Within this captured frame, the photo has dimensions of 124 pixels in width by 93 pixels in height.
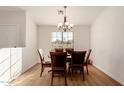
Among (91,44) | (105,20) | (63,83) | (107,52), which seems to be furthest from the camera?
(91,44)

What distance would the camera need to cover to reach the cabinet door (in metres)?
6.51

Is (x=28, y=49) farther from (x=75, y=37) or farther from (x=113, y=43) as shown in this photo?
(x=113, y=43)

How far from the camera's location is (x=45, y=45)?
933 centimetres

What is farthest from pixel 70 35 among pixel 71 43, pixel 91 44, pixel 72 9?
pixel 72 9

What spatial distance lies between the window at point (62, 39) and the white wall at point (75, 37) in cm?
25

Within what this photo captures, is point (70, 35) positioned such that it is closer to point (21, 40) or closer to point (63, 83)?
point (21, 40)

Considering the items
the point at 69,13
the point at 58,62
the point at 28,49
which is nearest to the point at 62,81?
the point at 58,62

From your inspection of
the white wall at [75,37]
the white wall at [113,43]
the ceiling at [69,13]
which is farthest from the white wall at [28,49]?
the white wall at [113,43]

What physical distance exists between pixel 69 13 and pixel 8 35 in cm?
271

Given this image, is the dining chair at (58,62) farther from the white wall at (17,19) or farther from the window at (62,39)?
the window at (62,39)

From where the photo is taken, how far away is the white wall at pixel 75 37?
931cm

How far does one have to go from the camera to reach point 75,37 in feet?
30.7

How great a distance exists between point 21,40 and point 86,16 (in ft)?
10.3

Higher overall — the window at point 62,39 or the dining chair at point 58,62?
the window at point 62,39
